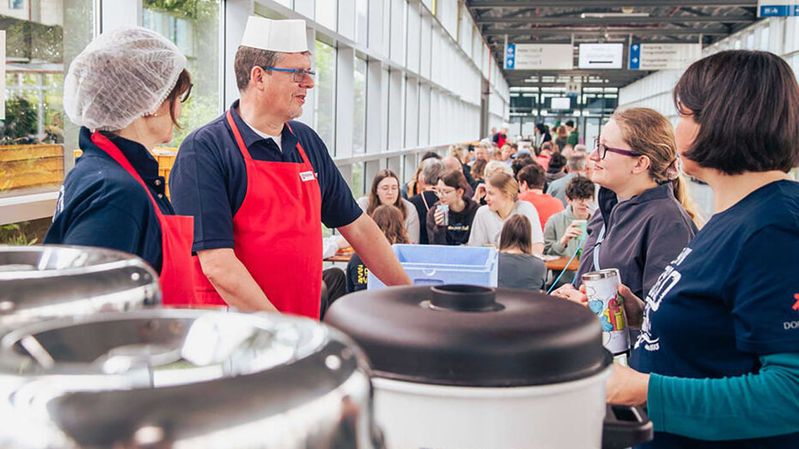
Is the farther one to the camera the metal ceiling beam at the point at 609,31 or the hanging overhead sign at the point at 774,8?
the metal ceiling beam at the point at 609,31

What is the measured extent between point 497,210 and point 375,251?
4427 mm

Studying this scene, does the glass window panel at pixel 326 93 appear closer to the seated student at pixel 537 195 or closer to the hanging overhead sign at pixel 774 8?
the seated student at pixel 537 195

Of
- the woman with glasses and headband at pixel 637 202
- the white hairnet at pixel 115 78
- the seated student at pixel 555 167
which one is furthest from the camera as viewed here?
the seated student at pixel 555 167

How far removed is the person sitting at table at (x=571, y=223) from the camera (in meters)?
6.53

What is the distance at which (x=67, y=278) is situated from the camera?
0.60 metres

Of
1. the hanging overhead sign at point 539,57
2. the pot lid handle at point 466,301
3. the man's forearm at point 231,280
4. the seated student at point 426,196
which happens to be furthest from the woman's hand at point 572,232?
the hanging overhead sign at point 539,57

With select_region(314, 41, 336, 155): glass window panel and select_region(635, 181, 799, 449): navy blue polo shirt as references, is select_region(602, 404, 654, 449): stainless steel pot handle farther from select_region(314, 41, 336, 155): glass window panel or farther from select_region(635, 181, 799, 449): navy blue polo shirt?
select_region(314, 41, 336, 155): glass window panel

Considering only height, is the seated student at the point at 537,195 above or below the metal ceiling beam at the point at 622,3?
below

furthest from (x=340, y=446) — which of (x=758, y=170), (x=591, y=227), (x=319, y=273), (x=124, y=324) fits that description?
(x=591, y=227)

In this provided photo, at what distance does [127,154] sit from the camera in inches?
71.1

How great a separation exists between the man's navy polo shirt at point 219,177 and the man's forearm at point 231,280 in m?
0.03

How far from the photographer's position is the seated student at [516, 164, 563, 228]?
7.52 m

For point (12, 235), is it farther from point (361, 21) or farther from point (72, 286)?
point (361, 21)

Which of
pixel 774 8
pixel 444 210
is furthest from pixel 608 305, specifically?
pixel 774 8
